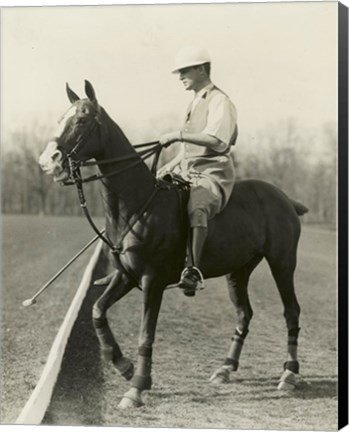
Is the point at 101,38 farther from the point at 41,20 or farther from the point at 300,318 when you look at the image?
the point at 300,318

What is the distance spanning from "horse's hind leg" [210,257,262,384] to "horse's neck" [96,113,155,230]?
3.78 ft

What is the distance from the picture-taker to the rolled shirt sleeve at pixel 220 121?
8.97m

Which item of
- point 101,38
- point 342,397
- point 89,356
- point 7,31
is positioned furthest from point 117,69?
point 342,397

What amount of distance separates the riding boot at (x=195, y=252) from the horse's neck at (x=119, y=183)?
0.44 metres

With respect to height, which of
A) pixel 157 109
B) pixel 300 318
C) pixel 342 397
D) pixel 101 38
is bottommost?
pixel 342 397

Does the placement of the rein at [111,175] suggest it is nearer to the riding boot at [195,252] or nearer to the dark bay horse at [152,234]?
the dark bay horse at [152,234]

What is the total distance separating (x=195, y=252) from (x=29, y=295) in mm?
1652

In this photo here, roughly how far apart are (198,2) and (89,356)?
2.92 m

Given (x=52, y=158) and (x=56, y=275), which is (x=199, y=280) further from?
(x=52, y=158)

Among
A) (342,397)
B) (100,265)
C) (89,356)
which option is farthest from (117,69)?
(342,397)

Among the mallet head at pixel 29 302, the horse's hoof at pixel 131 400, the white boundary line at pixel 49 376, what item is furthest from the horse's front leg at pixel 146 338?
the mallet head at pixel 29 302

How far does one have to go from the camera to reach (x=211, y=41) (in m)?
9.21

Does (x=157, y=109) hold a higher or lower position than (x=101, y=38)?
lower

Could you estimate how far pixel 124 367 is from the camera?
9.05m
